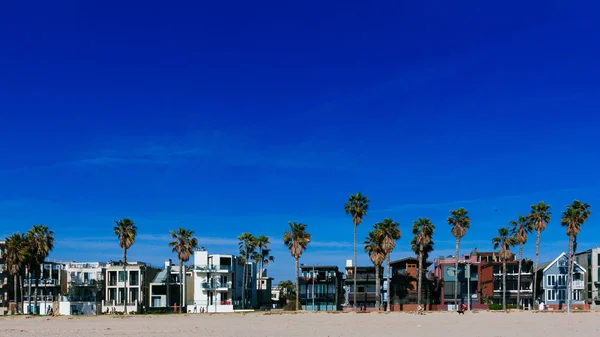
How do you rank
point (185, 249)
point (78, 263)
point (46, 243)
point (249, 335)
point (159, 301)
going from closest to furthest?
point (249, 335) → point (46, 243) → point (185, 249) → point (159, 301) → point (78, 263)

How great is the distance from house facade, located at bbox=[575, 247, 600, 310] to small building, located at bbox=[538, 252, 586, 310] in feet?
3.82

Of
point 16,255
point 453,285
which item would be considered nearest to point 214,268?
point 16,255

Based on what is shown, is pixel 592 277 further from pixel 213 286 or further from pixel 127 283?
pixel 127 283

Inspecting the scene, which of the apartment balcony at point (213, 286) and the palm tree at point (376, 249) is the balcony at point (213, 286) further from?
the palm tree at point (376, 249)

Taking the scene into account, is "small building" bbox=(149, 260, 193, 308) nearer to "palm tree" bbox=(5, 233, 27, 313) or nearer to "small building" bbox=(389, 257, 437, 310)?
"palm tree" bbox=(5, 233, 27, 313)

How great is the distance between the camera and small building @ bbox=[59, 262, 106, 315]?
3551 inches

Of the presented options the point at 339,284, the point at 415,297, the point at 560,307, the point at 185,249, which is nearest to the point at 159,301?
the point at 185,249

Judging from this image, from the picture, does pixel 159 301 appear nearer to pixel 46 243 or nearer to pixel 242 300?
pixel 242 300

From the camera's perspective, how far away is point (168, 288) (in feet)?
312

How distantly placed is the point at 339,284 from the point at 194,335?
63.2 meters

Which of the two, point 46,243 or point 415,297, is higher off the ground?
point 46,243

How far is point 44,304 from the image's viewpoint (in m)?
92.7

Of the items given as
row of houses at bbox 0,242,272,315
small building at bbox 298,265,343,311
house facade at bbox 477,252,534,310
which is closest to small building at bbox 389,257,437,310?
small building at bbox 298,265,343,311

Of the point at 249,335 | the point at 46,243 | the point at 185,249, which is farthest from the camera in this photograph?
the point at 185,249
